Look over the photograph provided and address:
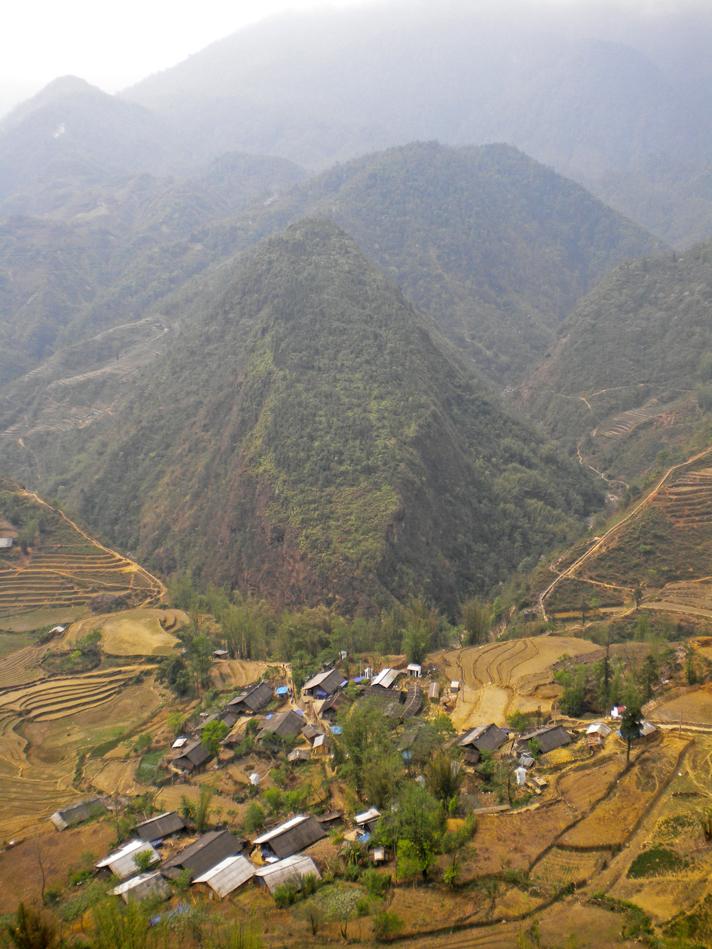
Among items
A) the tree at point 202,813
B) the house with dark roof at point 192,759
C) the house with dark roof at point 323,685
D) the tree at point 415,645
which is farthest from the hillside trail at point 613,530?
the tree at point 202,813

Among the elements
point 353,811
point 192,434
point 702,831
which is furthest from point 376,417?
point 702,831

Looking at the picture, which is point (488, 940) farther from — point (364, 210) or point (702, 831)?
point (364, 210)

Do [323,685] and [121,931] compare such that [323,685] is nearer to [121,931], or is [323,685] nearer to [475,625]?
[475,625]

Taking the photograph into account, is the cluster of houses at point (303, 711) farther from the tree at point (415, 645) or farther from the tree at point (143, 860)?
the tree at point (143, 860)

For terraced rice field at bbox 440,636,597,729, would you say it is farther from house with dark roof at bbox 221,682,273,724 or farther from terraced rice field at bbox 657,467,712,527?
terraced rice field at bbox 657,467,712,527

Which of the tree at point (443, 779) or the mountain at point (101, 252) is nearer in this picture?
the tree at point (443, 779)

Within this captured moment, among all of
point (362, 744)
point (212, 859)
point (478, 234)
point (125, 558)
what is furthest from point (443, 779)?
point (478, 234)
